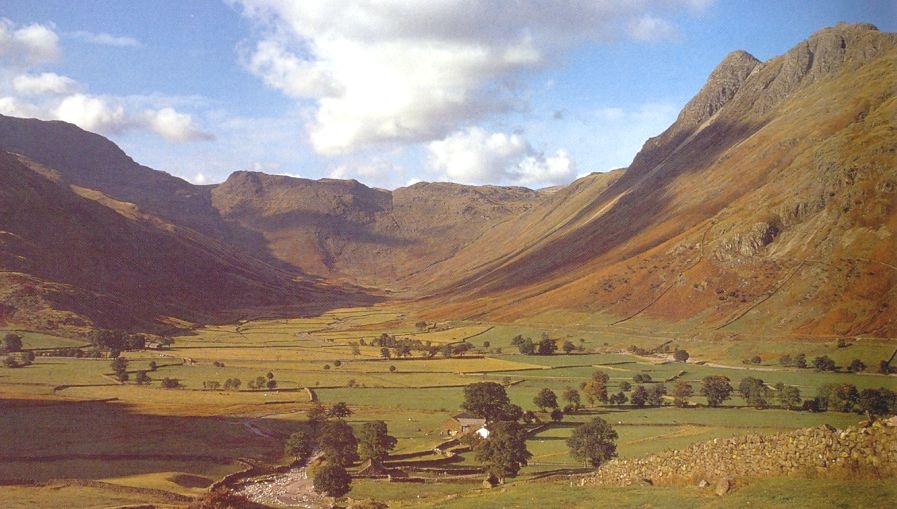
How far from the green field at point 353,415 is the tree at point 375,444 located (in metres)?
4.99

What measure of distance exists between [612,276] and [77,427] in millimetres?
142563

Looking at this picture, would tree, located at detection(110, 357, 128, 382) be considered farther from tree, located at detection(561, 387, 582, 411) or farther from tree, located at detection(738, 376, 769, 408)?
tree, located at detection(738, 376, 769, 408)

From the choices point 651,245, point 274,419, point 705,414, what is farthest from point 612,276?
point 274,419

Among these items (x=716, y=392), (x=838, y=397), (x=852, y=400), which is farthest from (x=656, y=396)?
(x=852, y=400)

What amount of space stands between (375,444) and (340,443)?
4.56 metres

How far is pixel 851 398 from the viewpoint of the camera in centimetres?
7088

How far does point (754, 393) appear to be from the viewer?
261 feet

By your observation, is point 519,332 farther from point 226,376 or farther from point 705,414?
point 705,414

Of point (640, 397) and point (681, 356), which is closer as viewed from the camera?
point (640, 397)

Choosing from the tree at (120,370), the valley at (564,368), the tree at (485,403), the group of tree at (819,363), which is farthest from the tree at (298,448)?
the group of tree at (819,363)

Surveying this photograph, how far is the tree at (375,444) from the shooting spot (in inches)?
2431

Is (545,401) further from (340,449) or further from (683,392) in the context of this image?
(340,449)

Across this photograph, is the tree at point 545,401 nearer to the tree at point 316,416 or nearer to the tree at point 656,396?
the tree at point 656,396

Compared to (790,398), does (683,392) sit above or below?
below
